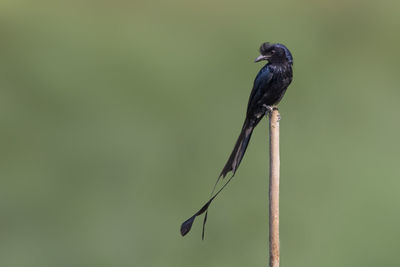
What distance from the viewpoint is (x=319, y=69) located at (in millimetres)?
7082

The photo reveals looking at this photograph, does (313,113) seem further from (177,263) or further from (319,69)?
(177,263)

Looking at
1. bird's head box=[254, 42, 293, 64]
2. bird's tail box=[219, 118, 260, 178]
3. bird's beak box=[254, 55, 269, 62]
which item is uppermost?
bird's head box=[254, 42, 293, 64]

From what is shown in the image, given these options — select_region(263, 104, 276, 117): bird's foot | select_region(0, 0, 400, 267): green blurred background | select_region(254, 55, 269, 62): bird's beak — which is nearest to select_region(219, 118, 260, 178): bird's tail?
select_region(263, 104, 276, 117): bird's foot

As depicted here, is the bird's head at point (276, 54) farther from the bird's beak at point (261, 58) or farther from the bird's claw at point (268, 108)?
the bird's claw at point (268, 108)

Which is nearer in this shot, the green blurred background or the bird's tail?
the bird's tail

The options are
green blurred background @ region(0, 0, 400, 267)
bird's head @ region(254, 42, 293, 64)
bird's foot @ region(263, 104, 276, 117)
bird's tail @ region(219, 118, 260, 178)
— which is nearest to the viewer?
bird's tail @ region(219, 118, 260, 178)

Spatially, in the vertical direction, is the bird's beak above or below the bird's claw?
above

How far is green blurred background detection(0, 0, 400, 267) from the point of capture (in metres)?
6.01

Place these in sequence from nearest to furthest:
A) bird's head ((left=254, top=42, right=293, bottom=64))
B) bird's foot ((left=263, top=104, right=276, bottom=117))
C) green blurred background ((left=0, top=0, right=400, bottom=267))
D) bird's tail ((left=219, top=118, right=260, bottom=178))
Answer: bird's tail ((left=219, top=118, right=260, bottom=178))
bird's foot ((left=263, top=104, right=276, bottom=117))
bird's head ((left=254, top=42, right=293, bottom=64))
green blurred background ((left=0, top=0, right=400, bottom=267))

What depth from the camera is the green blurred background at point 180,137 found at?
6012 mm

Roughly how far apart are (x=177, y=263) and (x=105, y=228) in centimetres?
74

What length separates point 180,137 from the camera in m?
6.54

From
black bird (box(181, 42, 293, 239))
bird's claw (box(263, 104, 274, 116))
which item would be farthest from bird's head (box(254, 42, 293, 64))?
bird's claw (box(263, 104, 274, 116))

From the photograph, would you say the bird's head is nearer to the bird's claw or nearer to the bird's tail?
the bird's claw
